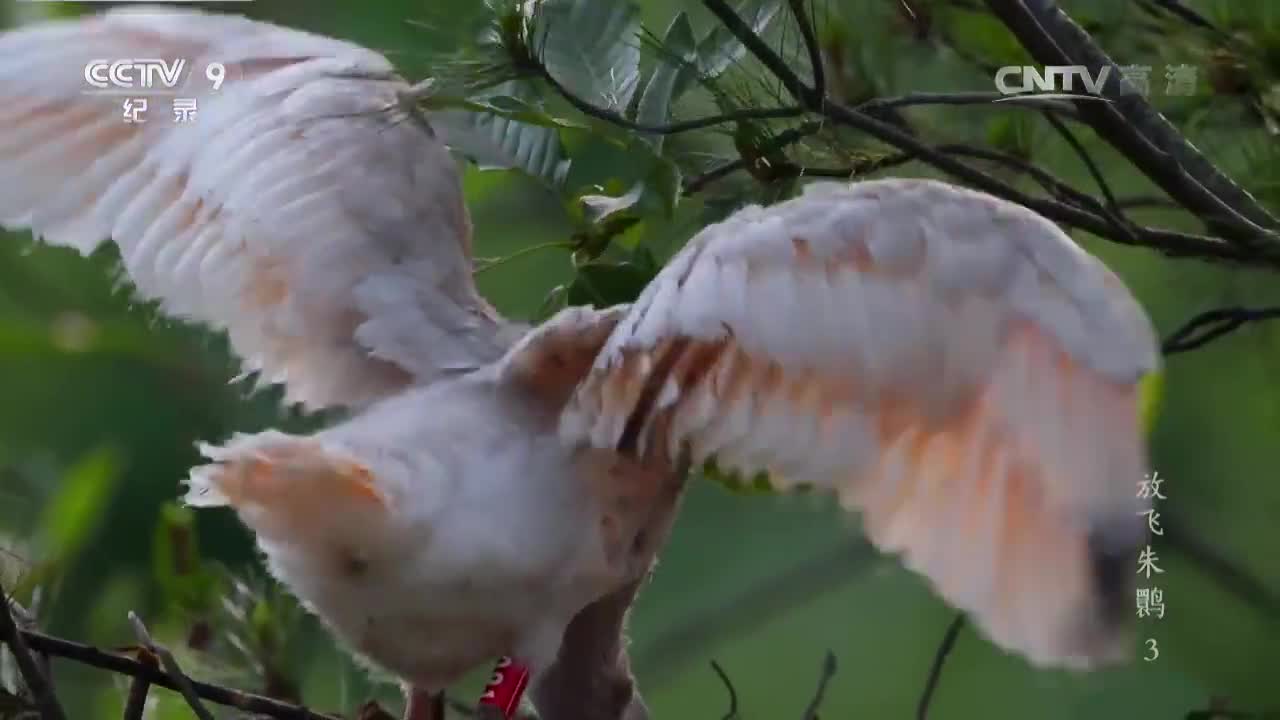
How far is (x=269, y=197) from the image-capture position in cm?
79

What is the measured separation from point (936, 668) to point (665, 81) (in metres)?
0.41

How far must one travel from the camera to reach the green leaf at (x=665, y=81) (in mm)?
644

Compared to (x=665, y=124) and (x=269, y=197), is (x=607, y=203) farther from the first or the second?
(x=269, y=197)

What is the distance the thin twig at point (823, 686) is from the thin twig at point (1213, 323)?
0.92 feet

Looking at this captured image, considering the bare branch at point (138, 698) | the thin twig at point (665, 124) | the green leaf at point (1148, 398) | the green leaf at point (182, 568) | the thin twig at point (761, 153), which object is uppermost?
the thin twig at point (665, 124)

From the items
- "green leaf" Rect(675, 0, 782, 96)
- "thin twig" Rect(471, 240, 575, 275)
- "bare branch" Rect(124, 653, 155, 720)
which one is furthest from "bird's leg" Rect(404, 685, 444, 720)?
"green leaf" Rect(675, 0, 782, 96)

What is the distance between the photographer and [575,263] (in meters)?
0.73

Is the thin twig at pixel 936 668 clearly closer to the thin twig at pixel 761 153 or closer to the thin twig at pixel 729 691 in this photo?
the thin twig at pixel 729 691

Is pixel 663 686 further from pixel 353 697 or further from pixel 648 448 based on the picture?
pixel 648 448

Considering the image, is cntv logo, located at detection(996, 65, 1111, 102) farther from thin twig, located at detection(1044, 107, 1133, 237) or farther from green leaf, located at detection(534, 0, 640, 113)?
green leaf, located at detection(534, 0, 640, 113)

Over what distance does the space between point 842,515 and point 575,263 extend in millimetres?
187

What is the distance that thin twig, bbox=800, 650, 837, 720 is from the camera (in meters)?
0.86

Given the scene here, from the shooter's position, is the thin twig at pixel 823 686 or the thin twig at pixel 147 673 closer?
the thin twig at pixel 147 673

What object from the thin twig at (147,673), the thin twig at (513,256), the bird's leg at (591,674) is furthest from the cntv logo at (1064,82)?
the thin twig at (147,673)
